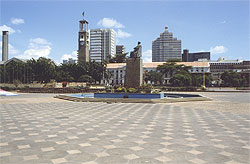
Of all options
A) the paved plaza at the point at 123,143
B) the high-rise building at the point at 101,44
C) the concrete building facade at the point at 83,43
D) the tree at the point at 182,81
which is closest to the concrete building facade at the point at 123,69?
the concrete building facade at the point at 83,43

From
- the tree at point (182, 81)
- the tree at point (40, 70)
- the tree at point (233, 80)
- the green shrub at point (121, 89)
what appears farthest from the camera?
the tree at point (233, 80)

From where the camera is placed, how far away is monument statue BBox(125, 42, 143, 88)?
23.5 meters

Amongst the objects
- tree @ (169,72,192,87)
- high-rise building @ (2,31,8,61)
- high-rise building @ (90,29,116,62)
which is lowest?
tree @ (169,72,192,87)

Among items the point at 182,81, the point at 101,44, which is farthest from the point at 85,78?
the point at 101,44

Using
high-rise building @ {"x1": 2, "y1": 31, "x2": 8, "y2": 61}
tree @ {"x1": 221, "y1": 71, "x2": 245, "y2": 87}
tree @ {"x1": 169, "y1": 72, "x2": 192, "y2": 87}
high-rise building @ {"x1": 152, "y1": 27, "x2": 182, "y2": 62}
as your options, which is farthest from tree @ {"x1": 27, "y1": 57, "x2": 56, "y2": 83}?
high-rise building @ {"x1": 152, "y1": 27, "x2": 182, "y2": 62}

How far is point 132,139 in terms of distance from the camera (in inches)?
263

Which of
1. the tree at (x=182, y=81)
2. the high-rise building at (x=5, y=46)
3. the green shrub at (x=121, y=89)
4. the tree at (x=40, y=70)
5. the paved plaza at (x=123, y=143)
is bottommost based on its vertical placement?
the paved plaza at (x=123, y=143)

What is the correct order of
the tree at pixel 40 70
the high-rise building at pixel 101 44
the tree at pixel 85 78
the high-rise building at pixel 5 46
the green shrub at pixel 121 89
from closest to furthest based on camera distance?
1. the green shrub at pixel 121 89
2. the tree at pixel 40 70
3. the tree at pixel 85 78
4. the high-rise building at pixel 5 46
5. the high-rise building at pixel 101 44

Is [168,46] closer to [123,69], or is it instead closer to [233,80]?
[123,69]

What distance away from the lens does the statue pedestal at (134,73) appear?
23453 mm

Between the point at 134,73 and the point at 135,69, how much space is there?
1.48 feet

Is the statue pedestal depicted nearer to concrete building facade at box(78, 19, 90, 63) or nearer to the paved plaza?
the paved plaza

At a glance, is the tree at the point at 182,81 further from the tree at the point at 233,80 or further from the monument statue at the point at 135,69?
the monument statue at the point at 135,69

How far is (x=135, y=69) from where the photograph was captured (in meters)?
23.5
